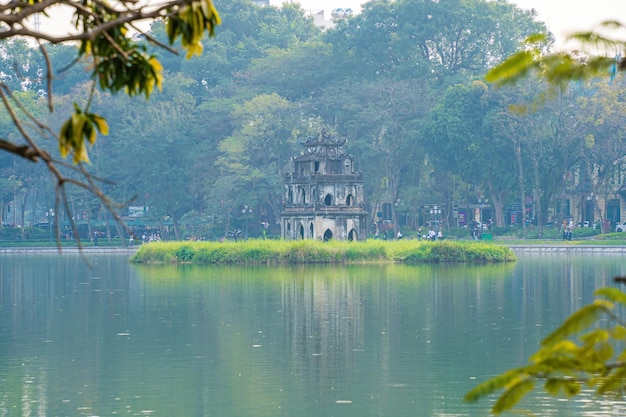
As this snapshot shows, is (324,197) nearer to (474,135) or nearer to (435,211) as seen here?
(474,135)

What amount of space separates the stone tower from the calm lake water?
11.6 meters

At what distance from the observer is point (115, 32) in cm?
952

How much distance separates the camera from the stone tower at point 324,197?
68.9 meters

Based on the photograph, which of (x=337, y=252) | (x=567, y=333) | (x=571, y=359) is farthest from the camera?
(x=337, y=252)

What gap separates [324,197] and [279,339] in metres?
37.5

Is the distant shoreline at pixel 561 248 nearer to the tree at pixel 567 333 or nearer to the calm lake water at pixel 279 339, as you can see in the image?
the calm lake water at pixel 279 339

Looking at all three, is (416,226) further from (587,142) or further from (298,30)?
(298,30)

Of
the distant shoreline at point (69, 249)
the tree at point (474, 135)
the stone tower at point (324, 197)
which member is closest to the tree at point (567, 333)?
the stone tower at point (324, 197)

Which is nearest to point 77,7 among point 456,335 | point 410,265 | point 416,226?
point 456,335

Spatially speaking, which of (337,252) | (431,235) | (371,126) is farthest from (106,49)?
(371,126)

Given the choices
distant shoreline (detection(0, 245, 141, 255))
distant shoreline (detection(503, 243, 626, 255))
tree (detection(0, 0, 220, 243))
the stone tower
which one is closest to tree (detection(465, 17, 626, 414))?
tree (detection(0, 0, 220, 243))

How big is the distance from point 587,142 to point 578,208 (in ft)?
32.5

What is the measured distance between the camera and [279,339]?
32031mm

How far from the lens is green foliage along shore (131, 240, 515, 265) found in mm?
62719
